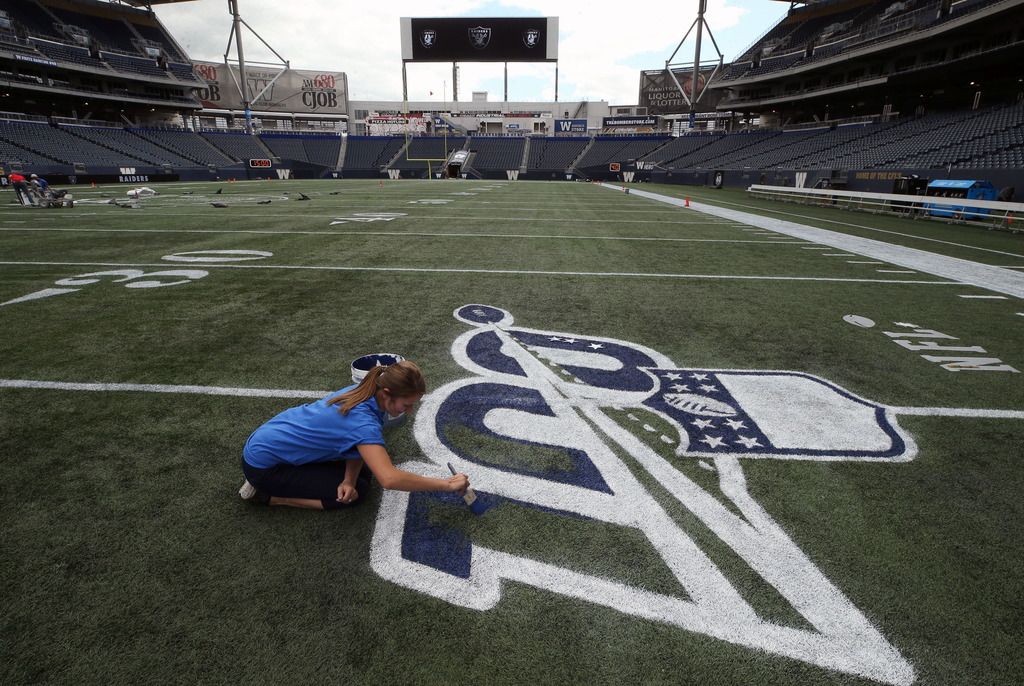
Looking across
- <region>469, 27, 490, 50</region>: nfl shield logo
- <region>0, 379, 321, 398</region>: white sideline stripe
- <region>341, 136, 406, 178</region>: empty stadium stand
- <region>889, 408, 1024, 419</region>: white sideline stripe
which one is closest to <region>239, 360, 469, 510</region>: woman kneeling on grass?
<region>0, 379, 321, 398</region>: white sideline stripe

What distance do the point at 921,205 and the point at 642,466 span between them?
888 inches

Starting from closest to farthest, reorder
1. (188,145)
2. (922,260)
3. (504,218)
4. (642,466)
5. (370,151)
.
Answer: (642,466) < (922,260) < (504,218) < (188,145) < (370,151)

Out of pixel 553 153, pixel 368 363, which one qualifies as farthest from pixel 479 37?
pixel 368 363

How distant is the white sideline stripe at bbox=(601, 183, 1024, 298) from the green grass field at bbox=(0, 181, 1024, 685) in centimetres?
233

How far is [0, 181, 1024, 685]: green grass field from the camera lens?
73.6 inches

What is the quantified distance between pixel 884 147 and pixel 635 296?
3410 cm

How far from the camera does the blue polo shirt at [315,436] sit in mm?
2502

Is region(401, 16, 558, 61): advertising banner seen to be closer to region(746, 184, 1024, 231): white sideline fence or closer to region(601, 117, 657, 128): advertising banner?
region(601, 117, 657, 128): advertising banner

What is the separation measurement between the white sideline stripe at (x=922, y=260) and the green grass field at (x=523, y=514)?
2.33m

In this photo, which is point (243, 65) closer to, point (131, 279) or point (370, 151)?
point (370, 151)

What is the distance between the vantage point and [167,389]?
3875mm

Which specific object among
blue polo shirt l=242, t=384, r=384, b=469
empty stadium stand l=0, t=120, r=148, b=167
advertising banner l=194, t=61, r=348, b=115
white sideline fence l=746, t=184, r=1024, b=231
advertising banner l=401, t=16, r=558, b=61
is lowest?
blue polo shirt l=242, t=384, r=384, b=469

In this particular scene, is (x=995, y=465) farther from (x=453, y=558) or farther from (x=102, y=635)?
(x=102, y=635)

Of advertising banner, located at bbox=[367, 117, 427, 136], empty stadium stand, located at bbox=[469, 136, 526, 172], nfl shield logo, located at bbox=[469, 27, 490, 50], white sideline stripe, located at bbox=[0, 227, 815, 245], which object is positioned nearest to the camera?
white sideline stripe, located at bbox=[0, 227, 815, 245]
